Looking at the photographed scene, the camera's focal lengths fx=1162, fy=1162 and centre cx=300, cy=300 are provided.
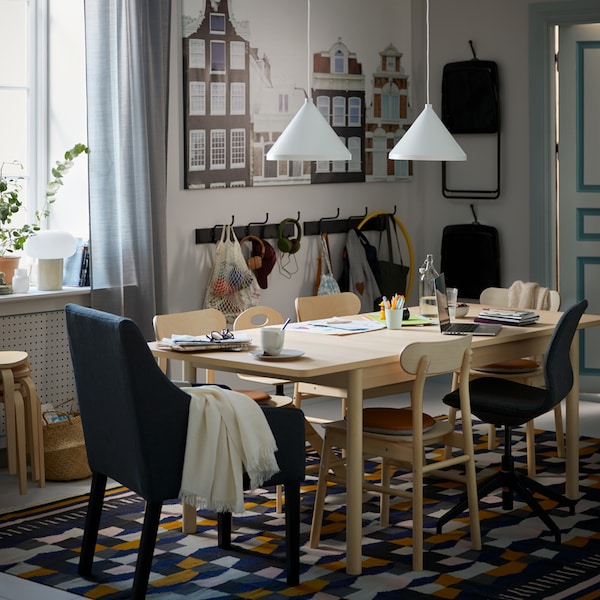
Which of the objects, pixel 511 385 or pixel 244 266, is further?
pixel 244 266

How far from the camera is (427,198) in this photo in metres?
7.18

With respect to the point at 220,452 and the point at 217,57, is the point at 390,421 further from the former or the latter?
the point at 217,57

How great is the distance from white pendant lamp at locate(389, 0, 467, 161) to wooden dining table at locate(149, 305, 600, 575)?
2.22 feet

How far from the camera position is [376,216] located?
698 cm

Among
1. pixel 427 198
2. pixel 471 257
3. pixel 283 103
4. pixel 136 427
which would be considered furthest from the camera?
pixel 427 198

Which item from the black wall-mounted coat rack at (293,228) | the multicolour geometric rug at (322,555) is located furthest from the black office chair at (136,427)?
the black wall-mounted coat rack at (293,228)

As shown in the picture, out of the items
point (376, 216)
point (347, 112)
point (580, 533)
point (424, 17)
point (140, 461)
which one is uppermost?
point (424, 17)

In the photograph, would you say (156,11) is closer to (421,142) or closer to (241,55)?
(241,55)

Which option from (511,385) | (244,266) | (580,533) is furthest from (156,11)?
(580,533)

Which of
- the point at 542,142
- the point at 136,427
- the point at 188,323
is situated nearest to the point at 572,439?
the point at 188,323

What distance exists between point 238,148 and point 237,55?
0.48 meters

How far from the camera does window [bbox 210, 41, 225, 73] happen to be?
5.88m

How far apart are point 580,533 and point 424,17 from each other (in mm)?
3903

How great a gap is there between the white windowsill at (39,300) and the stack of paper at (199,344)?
124 cm
